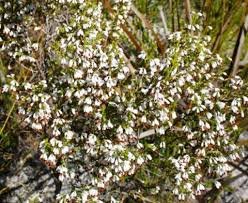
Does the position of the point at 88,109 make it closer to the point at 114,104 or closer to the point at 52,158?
the point at 114,104

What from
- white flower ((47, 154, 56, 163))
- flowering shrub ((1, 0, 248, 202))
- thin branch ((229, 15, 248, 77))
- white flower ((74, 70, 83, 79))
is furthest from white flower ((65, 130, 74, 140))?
thin branch ((229, 15, 248, 77))

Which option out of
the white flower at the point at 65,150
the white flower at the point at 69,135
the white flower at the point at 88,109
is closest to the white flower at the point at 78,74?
the white flower at the point at 88,109

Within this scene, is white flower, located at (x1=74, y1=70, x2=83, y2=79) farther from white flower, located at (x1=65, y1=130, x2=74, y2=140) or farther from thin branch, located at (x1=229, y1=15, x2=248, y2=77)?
thin branch, located at (x1=229, y1=15, x2=248, y2=77)

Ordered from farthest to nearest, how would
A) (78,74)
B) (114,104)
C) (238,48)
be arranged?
(238,48)
(114,104)
(78,74)

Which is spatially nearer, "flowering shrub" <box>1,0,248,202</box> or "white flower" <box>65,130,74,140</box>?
"flowering shrub" <box>1,0,248,202</box>

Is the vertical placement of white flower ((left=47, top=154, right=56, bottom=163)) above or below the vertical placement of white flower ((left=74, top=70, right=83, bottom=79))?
below

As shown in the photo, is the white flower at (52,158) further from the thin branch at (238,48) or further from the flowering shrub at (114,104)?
Answer: the thin branch at (238,48)

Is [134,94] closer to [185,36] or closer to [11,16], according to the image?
[185,36]

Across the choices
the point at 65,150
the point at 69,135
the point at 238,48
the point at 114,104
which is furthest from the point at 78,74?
the point at 238,48
